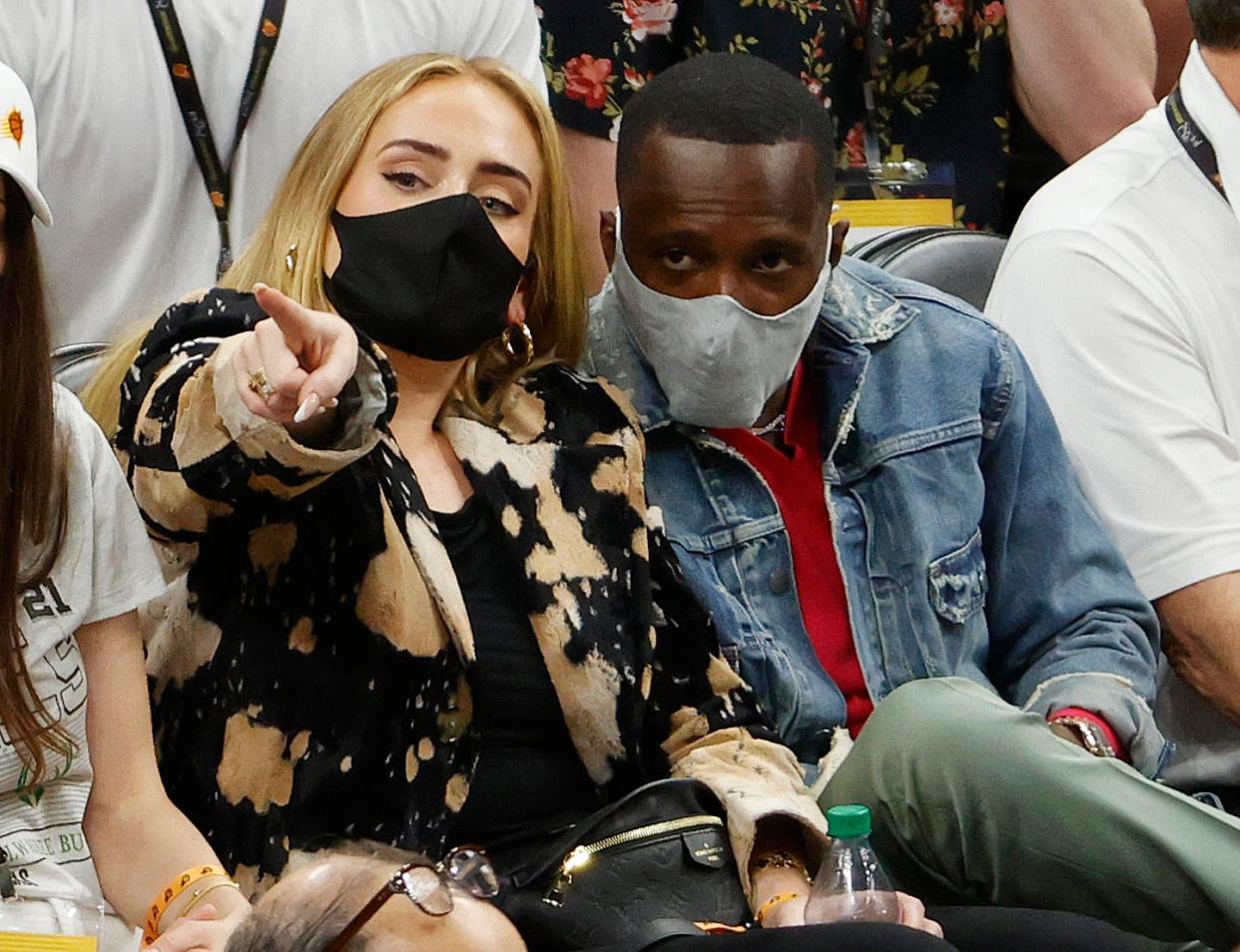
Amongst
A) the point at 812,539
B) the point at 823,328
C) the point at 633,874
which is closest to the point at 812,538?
the point at 812,539

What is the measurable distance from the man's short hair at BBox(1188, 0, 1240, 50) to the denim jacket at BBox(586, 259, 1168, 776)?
53 cm

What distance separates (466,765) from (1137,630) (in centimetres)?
90

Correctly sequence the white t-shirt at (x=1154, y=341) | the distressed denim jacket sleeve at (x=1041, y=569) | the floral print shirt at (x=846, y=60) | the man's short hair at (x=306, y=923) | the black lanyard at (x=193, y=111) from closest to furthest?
the man's short hair at (x=306, y=923), the distressed denim jacket sleeve at (x=1041, y=569), the white t-shirt at (x=1154, y=341), the black lanyard at (x=193, y=111), the floral print shirt at (x=846, y=60)

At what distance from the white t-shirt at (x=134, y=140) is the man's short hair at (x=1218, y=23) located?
121 centimetres

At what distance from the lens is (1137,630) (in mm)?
2736

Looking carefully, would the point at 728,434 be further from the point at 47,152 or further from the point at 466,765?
the point at 47,152

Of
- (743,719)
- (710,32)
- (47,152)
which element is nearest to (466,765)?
(743,719)

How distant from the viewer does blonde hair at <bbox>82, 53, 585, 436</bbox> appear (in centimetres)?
251

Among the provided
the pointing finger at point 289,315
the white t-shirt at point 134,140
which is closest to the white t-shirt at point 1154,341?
the white t-shirt at point 134,140

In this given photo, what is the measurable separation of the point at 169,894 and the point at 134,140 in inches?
47.0

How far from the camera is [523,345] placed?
2699mm

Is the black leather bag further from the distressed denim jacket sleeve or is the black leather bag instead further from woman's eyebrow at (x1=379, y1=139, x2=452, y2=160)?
woman's eyebrow at (x1=379, y1=139, x2=452, y2=160)

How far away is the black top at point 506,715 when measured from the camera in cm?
238

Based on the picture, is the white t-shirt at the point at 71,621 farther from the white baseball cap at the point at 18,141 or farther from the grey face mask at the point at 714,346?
→ the grey face mask at the point at 714,346
